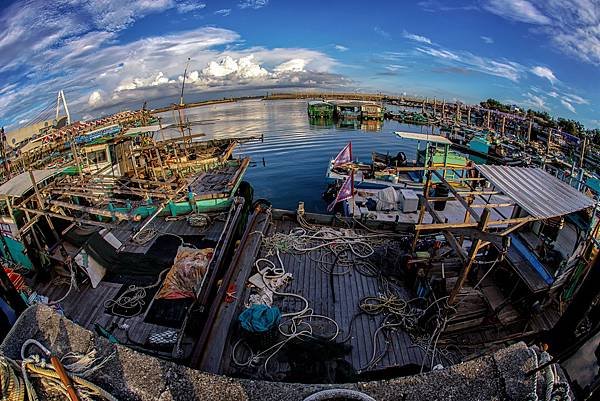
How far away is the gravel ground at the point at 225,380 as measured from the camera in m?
2.98

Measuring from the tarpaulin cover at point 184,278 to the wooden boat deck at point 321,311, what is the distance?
1627 mm

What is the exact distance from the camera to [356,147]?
1906 inches

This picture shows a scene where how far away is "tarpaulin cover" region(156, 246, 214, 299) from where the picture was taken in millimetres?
10125

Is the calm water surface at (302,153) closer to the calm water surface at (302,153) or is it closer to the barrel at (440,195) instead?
the calm water surface at (302,153)

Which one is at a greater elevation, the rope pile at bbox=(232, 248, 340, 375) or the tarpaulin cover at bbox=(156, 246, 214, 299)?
the rope pile at bbox=(232, 248, 340, 375)

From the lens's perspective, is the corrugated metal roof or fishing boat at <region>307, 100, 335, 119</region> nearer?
the corrugated metal roof

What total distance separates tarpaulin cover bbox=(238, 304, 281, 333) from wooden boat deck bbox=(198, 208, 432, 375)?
18.8 inches

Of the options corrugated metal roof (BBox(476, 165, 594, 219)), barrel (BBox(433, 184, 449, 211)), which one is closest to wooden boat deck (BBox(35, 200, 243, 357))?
corrugated metal roof (BBox(476, 165, 594, 219))

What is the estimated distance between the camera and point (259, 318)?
24.3 ft

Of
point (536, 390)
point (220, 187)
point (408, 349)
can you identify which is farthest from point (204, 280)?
point (220, 187)

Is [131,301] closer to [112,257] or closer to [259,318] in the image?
[112,257]

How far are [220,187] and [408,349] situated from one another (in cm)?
1587

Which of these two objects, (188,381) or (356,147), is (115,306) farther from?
(356,147)

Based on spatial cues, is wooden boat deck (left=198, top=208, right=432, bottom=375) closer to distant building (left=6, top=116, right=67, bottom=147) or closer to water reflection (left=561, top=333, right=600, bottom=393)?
water reflection (left=561, top=333, right=600, bottom=393)
